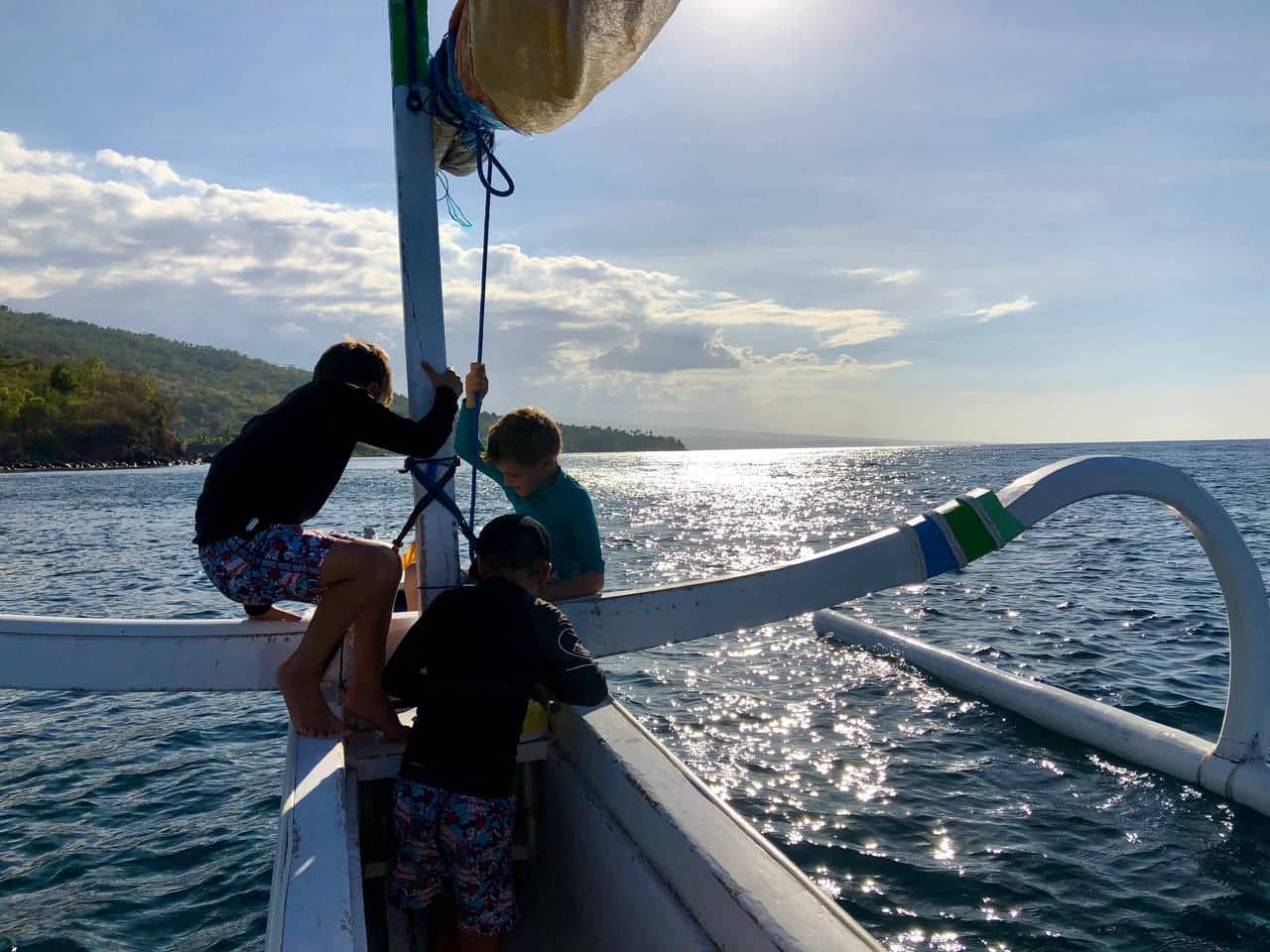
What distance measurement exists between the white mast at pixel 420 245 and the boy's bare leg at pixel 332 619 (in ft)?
2.07

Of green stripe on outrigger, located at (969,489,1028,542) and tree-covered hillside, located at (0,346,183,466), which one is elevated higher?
tree-covered hillside, located at (0,346,183,466)

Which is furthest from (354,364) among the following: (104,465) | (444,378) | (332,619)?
(104,465)

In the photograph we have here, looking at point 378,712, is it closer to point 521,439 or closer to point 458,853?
point 458,853

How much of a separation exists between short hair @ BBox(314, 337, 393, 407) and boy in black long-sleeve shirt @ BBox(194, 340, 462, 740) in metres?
0.12

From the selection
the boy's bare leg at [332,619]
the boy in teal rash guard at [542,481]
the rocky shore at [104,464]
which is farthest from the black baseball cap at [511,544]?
the rocky shore at [104,464]

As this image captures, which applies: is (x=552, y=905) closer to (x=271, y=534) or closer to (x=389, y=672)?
(x=389, y=672)

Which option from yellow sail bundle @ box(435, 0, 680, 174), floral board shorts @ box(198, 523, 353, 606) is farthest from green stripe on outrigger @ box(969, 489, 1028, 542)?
floral board shorts @ box(198, 523, 353, 606)

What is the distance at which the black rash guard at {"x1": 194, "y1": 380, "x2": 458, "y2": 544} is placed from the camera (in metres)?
2.88

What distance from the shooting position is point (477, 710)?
2.60m

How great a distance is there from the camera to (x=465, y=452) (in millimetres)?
3791

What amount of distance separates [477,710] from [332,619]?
61 centimetres

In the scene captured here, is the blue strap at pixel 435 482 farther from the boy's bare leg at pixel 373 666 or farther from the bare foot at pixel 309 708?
the bare foot at pixel 309 708

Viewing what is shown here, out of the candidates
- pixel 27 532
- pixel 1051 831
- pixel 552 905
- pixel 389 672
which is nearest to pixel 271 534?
pixel 389 672

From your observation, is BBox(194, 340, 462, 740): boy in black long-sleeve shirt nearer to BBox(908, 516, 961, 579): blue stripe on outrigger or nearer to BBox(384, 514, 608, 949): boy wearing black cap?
BBox(384, 514, 608, 949): boy wearing black cap
